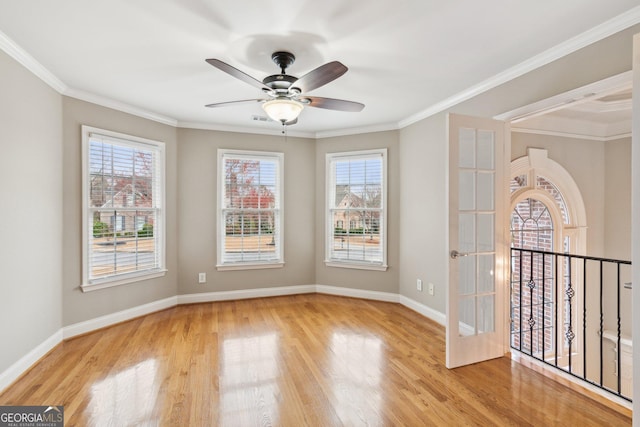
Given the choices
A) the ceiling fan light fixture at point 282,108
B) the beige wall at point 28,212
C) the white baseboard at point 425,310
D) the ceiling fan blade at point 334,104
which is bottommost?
the white baseboard at point 425,310

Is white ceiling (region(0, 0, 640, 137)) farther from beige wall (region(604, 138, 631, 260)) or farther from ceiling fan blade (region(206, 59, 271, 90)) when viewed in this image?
beige wall (region(604, 138, 631, 260))

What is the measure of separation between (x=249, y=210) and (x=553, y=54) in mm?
3946

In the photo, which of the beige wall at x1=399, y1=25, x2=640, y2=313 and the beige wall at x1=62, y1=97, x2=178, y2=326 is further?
the beige wall at x1=62, y1=97, x2=178, y2=326

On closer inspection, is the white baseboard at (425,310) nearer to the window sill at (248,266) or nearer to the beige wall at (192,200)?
the beige wall at (192,200)

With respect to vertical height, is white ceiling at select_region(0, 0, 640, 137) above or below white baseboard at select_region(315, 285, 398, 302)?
above

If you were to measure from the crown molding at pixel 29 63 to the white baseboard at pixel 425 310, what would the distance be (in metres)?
4.63

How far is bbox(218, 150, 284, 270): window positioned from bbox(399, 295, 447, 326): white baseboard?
196 centimetres

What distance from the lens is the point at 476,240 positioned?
2850 mm

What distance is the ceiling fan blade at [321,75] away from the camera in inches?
80.4

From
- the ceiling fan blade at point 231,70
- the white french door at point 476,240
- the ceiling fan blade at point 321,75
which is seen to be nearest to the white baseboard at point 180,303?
the white french door at point 476,240

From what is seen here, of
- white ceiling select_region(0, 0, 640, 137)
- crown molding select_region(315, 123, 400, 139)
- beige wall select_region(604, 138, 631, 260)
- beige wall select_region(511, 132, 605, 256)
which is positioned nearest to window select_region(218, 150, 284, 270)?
crown molding select_region(315, 123, 400, 139)

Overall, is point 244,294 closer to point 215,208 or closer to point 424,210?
point 215,208

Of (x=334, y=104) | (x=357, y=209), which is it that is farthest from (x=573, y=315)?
(x=334, y=104)

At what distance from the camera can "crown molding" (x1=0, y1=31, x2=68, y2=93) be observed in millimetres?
2398
